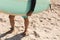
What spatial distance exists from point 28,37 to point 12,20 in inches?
12.8

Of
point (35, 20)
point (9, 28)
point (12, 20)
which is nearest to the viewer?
point (12, 20)

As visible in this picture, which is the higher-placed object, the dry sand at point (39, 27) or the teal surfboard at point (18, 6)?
the teal surfboard at point (18, 6)

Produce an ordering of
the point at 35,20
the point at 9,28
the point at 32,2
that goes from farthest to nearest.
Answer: the point at 35,20, the point at 9,28, the point at 32,2

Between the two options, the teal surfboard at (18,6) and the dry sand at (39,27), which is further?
the dry sand at (39,27)

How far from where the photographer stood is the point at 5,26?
2.75 m

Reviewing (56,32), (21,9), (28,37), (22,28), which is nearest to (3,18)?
Answer: (22,28)

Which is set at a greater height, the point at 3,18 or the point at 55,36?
the point at 3,18

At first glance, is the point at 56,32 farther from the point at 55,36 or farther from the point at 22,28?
the point at 22,28

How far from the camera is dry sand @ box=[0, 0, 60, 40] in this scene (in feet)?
8.44

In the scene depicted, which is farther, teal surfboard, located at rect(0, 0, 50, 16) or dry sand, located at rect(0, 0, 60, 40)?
dry sand, located at rect(0, 0, 60, 40)

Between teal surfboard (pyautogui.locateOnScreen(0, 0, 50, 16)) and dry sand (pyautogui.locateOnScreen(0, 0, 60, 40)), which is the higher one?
teal surfboard (pyautogui.locateOnScreen(0, 0, 50, 16))

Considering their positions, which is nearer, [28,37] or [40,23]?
[28,37]

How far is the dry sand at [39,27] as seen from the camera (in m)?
2.57

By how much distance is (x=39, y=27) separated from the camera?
2.75 metres
